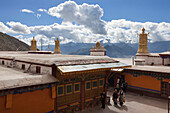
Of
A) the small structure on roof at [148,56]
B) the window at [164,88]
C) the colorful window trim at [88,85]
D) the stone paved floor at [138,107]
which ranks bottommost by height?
the stone paved floor at [138,107]

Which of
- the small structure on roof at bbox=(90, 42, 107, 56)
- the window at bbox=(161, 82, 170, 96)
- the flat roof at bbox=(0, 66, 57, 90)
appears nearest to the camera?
the flat roof at bbox=(0, 66, 57, 90)

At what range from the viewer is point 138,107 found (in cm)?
1276

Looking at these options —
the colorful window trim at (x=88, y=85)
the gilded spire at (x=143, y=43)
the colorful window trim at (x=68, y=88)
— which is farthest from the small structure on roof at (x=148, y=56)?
the colorful window trim at (x=68, y=88)

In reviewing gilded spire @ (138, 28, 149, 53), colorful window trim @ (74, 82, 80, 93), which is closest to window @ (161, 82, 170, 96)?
colorful window trim @ (74, 82, 80, 93)

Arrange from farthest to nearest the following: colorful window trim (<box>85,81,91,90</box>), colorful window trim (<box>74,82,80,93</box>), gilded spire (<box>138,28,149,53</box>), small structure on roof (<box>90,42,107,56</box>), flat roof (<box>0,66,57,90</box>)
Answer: small structure on roof (<box>90,42,107,56</box>)
gilded spire (<box>138,28,149,53</box>)
colorful window trim (<box>85,81,91,90</box>)
colorful window trim (<box>74,82,80,93</box>)
flat roof (<box>0,66,57,90</box>)

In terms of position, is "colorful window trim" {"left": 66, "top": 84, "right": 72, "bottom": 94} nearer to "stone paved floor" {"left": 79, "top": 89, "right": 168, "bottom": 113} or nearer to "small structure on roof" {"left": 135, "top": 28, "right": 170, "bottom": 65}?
"stone paved floor" {"left": 79, "top": 89, "right": 168, "bottom": 113}

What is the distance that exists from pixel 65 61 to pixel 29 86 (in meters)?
3.16

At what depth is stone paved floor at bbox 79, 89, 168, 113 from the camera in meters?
11.8

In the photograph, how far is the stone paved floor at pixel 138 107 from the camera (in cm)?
1177

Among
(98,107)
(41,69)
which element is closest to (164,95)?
(98,107)

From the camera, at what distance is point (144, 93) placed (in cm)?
1642

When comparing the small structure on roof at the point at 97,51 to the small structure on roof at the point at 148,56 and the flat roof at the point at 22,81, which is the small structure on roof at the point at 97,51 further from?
the flat roof at the point at 22,81

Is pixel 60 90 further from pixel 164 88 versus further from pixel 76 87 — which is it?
pixel 164 88

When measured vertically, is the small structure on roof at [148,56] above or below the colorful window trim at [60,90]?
above
